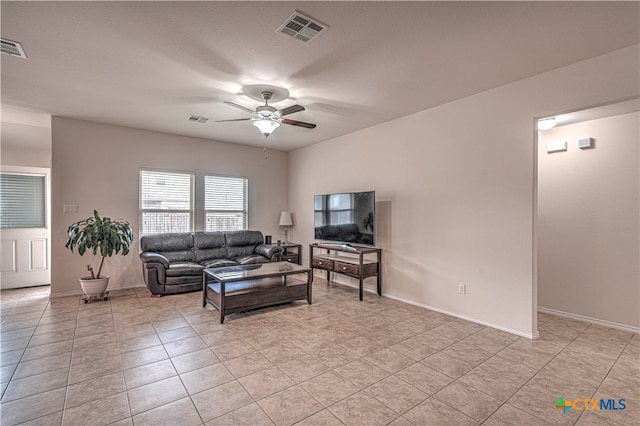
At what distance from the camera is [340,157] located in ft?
19.2

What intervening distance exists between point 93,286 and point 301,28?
15.0 ft

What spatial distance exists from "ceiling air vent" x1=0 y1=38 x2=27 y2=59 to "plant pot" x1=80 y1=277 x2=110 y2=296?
301cm

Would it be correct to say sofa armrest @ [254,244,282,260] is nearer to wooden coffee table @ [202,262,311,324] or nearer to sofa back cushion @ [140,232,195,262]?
wooden coffee table @ [202,262,311,324]

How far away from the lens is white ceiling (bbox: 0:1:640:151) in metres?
2.20

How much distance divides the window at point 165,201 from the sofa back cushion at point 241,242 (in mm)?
816

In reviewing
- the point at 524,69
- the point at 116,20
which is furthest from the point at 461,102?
the point at 116,20

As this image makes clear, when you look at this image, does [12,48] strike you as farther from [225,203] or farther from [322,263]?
[322,263]

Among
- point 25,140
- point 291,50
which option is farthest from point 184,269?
point 291,50

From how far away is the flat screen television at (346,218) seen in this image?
188 inches

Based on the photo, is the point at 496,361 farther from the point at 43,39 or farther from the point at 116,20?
the point at 43,39

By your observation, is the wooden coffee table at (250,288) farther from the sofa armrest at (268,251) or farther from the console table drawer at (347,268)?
the sofa armrest at (268,251)

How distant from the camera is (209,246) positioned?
5.78 m

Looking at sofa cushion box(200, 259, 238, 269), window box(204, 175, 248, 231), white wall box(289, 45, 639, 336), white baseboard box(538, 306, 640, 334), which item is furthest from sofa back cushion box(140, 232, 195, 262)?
white baseboard box(538, 306, 640, 334)

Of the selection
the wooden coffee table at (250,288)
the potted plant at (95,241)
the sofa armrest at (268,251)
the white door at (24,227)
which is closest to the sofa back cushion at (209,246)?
the sofa armrest at (268,251)
